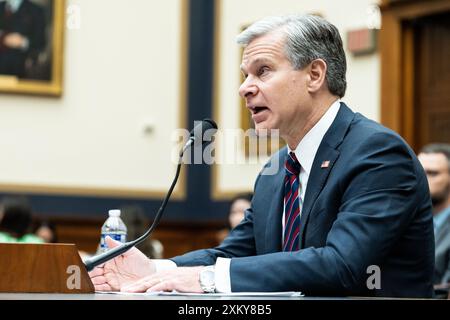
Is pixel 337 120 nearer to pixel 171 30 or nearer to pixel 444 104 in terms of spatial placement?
pixel 444 104

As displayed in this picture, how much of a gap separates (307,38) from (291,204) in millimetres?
554

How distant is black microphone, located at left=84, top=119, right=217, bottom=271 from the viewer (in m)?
2.67

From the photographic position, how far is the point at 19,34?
391 inches

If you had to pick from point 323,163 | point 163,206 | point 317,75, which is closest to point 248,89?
point 317,75

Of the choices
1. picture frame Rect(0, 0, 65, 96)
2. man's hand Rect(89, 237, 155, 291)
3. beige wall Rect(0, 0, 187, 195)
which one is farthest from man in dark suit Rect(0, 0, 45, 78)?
man's hand Rect(89, 237, 155, 291)

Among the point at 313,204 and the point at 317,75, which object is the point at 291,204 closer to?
the point at 313,204

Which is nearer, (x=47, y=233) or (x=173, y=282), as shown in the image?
(x=173, y=282)

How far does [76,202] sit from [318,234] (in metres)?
7.42

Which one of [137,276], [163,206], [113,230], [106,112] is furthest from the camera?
[106,112]

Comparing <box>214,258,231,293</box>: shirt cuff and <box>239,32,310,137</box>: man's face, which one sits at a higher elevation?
<box>239,32,310,137</box>: man's face

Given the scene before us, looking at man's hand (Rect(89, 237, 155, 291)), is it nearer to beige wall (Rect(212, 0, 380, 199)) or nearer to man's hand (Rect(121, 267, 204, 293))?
man's hand (Rect(121, 267, 204, 293))

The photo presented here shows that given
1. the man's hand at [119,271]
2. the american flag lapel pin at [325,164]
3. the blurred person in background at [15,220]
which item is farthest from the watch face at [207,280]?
the blurred person in background at [15,220]

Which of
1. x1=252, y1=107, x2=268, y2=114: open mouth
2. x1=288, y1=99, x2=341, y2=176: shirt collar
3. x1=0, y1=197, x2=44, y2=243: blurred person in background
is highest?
x1=252, y1=107, x2=268, y2=114: open mouth

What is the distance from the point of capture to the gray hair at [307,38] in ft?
10.3
